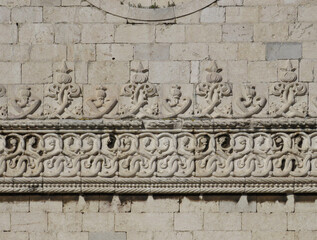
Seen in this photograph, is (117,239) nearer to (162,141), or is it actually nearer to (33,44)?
(162,141)

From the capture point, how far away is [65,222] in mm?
11156

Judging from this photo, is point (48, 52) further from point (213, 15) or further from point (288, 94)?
point (288, 94)

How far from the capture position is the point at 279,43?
36.9 ft

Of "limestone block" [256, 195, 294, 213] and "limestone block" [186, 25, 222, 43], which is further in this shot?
"limestone block" [186, 25, 222, 43]

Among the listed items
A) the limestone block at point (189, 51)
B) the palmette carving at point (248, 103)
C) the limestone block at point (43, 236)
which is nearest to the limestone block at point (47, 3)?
the limestone block at point (189, 51)

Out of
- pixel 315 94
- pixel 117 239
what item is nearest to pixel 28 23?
pixel 117 239

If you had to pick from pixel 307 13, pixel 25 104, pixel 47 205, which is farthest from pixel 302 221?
pixel 25 104

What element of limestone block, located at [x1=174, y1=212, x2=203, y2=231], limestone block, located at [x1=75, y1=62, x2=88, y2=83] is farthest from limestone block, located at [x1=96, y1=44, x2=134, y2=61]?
limestone block, located at [x1=174, y1=212, x2=203, y2=231]

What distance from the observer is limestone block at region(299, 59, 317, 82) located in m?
11.2

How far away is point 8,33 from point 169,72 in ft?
6.33

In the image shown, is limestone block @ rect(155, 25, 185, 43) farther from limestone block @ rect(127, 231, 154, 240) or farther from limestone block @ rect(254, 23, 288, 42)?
limestone block @ rect(127, 231, 154, 240)

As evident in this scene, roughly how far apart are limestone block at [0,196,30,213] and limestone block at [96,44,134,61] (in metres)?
1.84

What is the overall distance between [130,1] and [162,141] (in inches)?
67.4

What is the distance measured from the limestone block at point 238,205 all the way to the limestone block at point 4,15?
10.7ft
